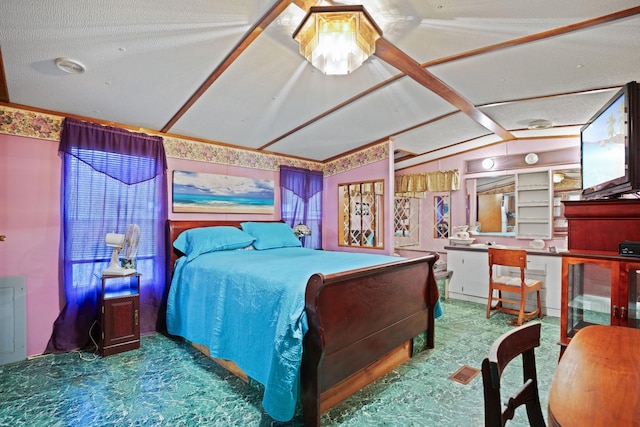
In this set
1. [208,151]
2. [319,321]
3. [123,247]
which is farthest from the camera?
[208,151]

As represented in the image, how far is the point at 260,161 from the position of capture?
14.4 ft

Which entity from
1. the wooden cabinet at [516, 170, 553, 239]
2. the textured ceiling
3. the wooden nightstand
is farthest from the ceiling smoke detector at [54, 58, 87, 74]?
the wooden cabinet at [516, 170, 553, 239]

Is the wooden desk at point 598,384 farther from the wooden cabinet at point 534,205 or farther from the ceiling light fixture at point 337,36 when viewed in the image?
the wooden cabinet at point 534,205

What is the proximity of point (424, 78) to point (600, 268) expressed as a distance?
1.90m

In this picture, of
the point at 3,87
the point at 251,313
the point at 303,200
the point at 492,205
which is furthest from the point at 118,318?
the point at 492,205

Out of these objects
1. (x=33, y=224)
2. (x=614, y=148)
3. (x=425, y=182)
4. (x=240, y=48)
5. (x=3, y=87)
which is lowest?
(x=33, y=224)

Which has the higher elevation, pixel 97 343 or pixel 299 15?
pixel 299 15

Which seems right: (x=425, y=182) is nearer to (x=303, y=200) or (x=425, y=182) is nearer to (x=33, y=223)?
(x=303, y=200)

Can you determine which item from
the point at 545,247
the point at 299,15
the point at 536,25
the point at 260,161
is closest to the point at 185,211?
the point at 260,161

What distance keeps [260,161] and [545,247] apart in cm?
426

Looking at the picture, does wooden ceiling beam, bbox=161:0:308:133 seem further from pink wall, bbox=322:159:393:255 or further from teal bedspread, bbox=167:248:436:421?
pink wall, bbox=322:159:393:255

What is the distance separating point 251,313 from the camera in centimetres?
213

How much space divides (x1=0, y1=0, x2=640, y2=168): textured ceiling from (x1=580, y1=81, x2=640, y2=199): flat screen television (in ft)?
1.27

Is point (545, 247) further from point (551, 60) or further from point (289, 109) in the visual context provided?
point (289, 109)
